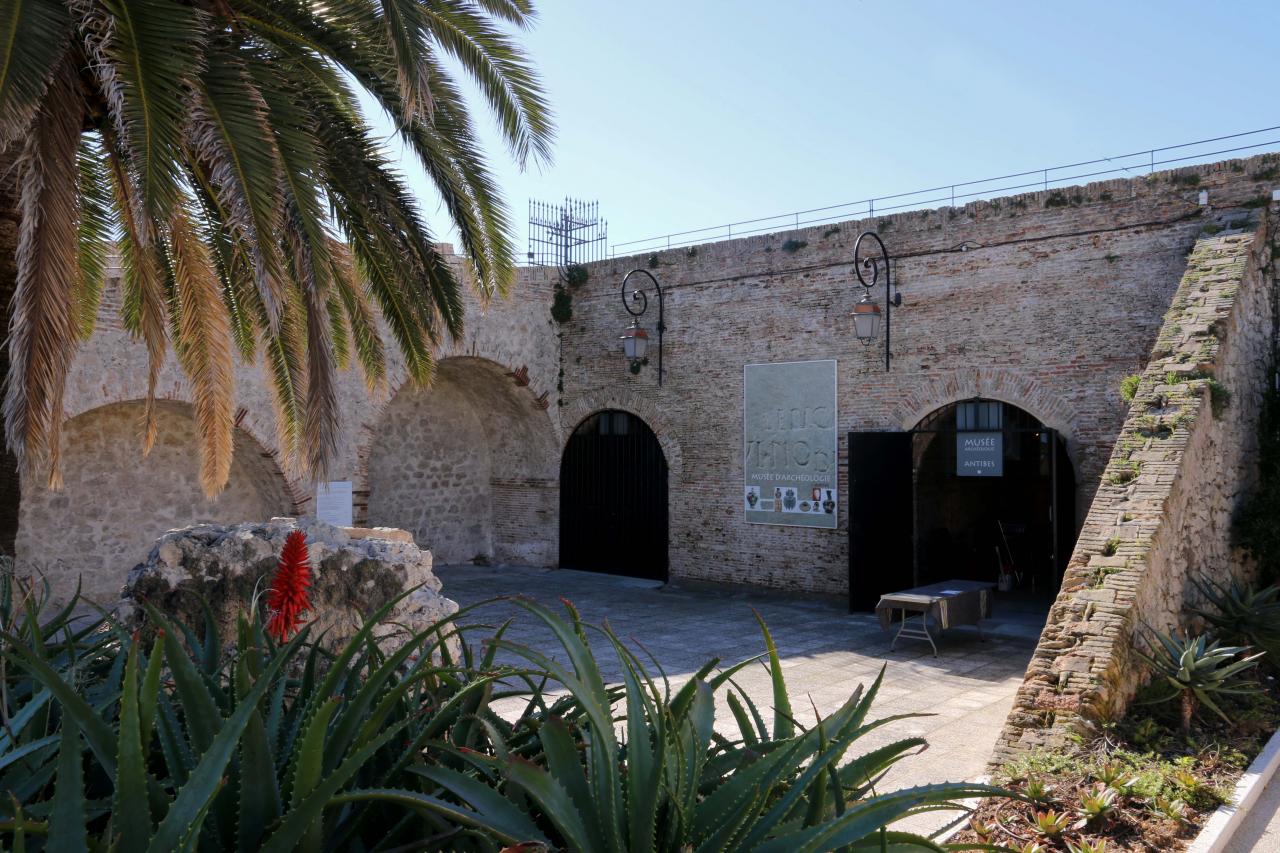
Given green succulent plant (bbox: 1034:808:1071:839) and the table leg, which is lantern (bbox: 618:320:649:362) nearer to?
the table leg

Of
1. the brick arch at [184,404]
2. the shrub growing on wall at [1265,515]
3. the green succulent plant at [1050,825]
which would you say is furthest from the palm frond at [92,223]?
the shrub growing on wall at [1265,515]

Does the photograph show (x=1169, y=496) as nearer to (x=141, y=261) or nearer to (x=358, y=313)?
(x=358, y=313)

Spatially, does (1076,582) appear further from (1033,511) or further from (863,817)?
(1033,511)

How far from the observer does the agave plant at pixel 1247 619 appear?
6.98 meters

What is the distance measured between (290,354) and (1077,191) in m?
8.34

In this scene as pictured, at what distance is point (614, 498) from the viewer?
1498 centimetres

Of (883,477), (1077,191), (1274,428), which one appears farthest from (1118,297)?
(883,477)

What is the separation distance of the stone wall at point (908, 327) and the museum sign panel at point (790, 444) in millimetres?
142

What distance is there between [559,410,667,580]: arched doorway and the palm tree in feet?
21.9

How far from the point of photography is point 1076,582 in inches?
252

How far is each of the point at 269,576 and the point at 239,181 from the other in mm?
2143

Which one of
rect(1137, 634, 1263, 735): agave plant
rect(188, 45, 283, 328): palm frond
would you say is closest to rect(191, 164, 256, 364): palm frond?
rect(188, 45, 283, 328): palm frond

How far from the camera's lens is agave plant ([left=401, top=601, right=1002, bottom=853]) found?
1759 mm

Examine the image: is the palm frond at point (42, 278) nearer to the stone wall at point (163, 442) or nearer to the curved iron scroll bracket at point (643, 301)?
the stone wall at point (163, 442)
